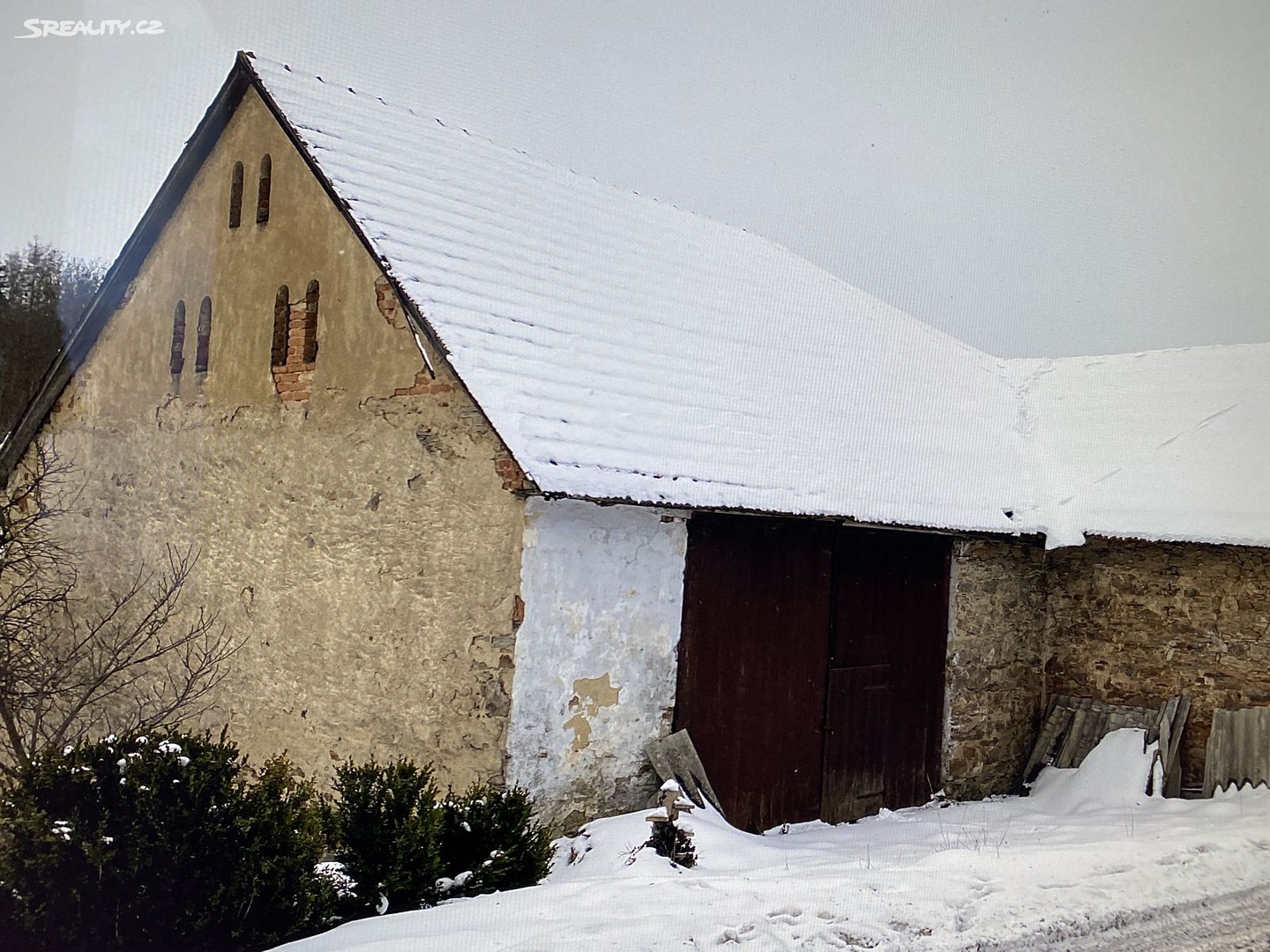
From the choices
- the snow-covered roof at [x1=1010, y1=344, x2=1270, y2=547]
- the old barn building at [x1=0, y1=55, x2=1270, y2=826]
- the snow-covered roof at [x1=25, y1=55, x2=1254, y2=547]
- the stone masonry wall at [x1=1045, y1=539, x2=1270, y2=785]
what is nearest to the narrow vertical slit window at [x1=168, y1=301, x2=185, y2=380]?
the old barn building at [x1=0, y1=55, x2=1270, y2=826]

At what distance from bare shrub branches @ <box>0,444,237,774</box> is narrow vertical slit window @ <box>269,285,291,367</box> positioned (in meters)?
1.71

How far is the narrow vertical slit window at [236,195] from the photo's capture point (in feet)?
27.2

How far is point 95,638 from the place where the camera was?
8.80m

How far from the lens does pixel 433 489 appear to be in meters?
6.67

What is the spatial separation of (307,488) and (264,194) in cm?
225

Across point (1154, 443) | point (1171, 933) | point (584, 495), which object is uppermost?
point (1154, 443)

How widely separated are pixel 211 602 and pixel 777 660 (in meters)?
4.16

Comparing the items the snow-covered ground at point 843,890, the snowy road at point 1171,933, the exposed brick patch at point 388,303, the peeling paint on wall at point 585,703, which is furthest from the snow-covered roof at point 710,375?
the snowy road at point 1171,933

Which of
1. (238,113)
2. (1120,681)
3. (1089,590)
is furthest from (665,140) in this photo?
(1120,681)

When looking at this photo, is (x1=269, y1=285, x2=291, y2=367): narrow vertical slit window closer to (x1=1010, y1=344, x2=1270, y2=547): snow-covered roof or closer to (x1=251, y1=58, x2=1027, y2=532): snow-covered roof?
(x1=251, y1=58, x2=1027, y2=532): snow-covered roof

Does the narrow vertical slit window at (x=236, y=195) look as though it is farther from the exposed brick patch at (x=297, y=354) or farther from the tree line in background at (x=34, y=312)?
the tree line in background at (x=34, y=312)

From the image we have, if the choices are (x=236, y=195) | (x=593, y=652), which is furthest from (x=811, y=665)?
(x=236, y=195)

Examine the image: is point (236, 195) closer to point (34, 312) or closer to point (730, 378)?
point (34, 312)

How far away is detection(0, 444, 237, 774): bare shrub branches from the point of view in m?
7.78
